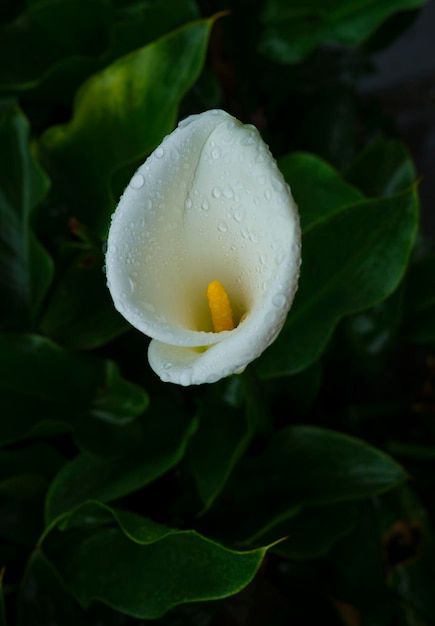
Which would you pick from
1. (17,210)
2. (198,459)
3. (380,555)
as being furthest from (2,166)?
(380,555)

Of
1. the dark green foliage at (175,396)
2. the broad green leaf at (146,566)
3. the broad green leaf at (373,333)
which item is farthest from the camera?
the broad green leaf at (373,333)

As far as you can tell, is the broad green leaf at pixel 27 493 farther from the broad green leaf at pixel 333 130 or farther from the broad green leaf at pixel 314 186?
the broad green leaf at pixel 333 130

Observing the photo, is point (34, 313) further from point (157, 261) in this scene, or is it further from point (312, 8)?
point (312, 8)

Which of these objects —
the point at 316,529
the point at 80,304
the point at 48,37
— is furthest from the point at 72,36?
the point at 316,529

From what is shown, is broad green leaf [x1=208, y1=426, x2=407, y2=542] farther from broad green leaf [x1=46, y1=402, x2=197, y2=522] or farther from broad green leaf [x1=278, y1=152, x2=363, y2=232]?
broad green leaf [x1=278, y1=152, x2=363, y2=232]

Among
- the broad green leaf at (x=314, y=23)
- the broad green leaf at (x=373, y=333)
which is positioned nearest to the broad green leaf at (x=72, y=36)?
the broad green leaf at (x=314, y=23)

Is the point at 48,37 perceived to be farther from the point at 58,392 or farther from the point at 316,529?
the point at 316,529
